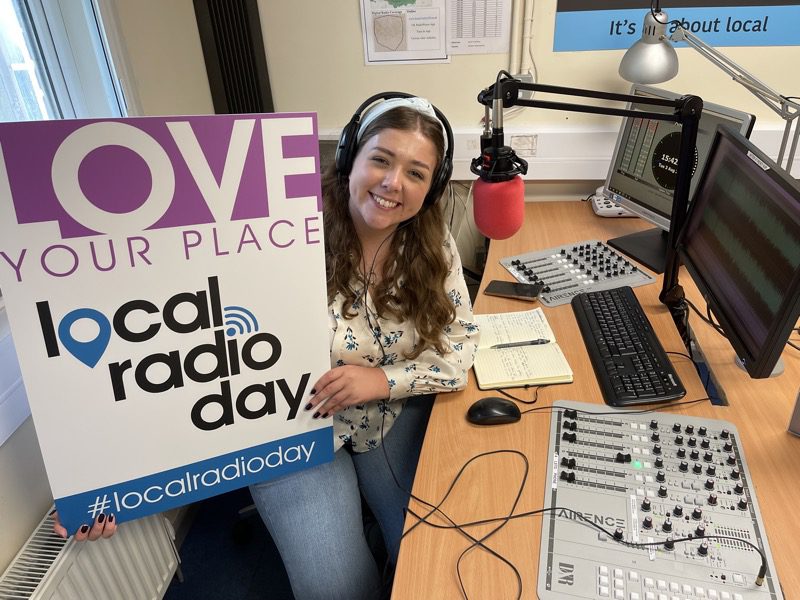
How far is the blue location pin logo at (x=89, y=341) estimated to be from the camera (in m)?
0.85

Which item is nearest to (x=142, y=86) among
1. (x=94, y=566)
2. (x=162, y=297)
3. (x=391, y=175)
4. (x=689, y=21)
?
(x=391, y=175)

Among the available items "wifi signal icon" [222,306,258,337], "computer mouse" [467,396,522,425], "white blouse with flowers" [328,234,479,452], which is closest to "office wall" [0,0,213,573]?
"wifi signal icon" [222,306,258,337]

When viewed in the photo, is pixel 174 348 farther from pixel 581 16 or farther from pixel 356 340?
pixel 581 16

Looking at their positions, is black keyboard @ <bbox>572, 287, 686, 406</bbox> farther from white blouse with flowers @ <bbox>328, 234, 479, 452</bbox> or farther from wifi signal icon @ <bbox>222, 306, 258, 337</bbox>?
wifi signal icon @ <bbox>222, 306, 258, 337</bbox>

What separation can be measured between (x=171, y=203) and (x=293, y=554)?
29.6 inches

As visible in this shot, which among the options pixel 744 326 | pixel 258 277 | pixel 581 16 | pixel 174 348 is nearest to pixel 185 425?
pixel 174 348

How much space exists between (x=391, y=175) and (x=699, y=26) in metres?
1.43

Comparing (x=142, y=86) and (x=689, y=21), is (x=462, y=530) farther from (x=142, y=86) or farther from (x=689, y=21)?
(x=689, y=21)

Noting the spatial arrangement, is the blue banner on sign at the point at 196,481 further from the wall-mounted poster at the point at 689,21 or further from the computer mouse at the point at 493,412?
the wall-mounted poster at the point at 689,21

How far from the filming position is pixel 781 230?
3.32 ft

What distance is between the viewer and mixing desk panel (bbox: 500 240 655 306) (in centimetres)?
160

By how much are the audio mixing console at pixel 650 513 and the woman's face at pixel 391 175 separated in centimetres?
54

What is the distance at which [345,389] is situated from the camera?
3.75ft

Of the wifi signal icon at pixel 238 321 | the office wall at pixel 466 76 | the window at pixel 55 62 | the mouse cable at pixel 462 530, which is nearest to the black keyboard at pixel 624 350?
the mouse cable at pixel 462 530
